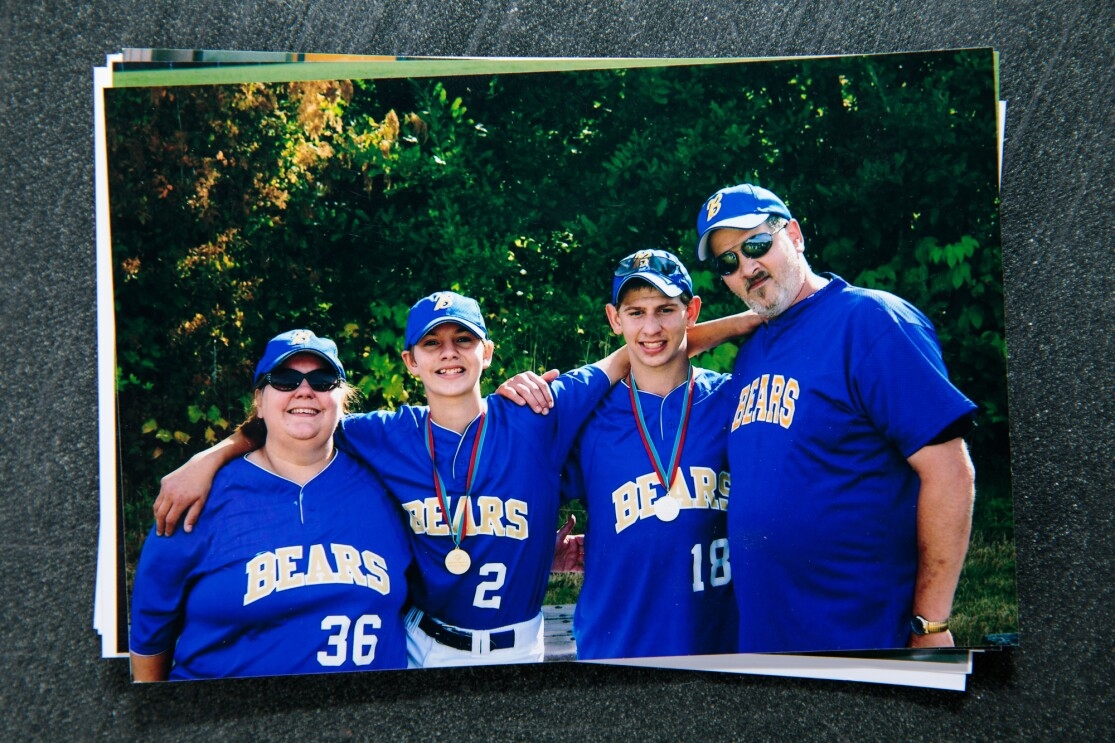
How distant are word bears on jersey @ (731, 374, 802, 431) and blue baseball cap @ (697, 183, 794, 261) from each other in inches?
7.7

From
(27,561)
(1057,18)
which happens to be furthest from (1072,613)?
(27,561)

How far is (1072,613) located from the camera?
53.2 inches

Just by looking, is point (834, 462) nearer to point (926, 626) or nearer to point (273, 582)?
point (926, 626)

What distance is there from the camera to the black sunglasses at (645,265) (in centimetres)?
124

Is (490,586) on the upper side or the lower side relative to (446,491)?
lower

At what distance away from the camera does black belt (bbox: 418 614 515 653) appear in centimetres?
123

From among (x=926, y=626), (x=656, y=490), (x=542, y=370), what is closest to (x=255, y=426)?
(x=542, y=370)

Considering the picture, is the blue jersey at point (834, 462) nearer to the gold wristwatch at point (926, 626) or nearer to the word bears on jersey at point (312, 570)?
the gold wristwatch at point (926, 626)

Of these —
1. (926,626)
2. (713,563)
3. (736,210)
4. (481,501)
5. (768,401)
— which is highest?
(736,210)

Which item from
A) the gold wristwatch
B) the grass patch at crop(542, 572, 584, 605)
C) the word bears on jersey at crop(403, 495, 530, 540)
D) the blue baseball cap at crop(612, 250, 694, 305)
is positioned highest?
the blue baseball cap at crop(612, 250, 694, 305)

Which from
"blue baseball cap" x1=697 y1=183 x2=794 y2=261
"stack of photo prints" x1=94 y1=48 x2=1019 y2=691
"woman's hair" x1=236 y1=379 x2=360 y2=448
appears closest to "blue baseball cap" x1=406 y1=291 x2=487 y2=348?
"stack of photo prints" x1=94 y1=48 x2=1019 y2=691

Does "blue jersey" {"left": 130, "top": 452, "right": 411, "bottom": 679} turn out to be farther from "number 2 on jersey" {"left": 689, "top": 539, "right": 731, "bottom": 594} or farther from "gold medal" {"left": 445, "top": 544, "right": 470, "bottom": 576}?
"number 2 on jersey" {"left": 689, "top": 539, "right": 731, "bottom": 594}

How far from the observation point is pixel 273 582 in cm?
119

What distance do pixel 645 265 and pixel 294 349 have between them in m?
0.50
